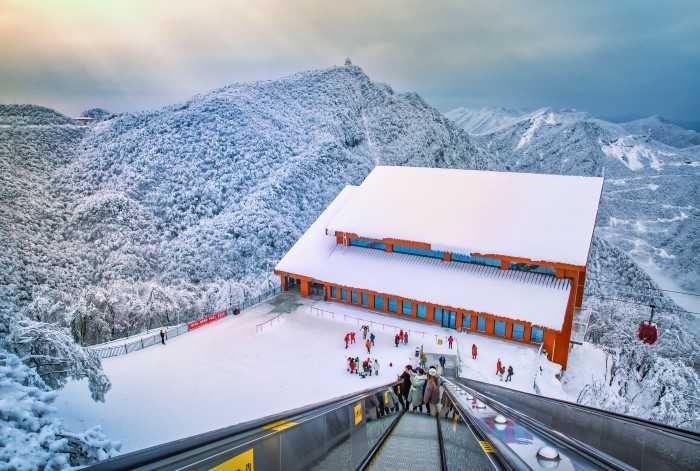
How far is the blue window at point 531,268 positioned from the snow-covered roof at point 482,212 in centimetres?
129

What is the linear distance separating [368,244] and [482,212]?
808cm

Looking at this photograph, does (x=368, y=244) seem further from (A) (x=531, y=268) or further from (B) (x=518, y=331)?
(B) (x=518, y=331)

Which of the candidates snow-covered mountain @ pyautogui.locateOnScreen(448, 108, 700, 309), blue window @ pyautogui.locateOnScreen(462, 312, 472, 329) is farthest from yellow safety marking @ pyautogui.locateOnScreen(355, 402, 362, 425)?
snow-covered mountain @ pyautogui.locateOnScreen(448, 108, 700, 309)

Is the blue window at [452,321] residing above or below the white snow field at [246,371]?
above

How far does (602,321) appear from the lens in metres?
37.5

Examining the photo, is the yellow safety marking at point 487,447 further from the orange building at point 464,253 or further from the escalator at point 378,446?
the orange building at point 464,253

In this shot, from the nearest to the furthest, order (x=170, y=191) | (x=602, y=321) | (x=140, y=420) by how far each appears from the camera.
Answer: (x=140, y=420), (x=602, y=321), (x=170, y=191)

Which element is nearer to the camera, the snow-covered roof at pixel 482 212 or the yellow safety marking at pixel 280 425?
the yellow safety marking at pixel 280 425

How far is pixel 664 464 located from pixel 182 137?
262ft

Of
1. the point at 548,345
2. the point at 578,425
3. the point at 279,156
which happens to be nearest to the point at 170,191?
the point at 279,156

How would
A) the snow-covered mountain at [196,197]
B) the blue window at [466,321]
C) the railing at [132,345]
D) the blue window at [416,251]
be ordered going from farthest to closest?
the snow-covered mountain at [196,197] → the blue window at [416,251] → the blue window at [466,321] → the railing at [132,345]

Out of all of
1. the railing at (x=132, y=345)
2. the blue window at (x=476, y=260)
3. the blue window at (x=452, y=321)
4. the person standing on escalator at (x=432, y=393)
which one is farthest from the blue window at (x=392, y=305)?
the person standing on escalator at (x=432, y=393)

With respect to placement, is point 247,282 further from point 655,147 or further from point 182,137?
point 655,147

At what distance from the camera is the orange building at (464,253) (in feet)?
73.3
